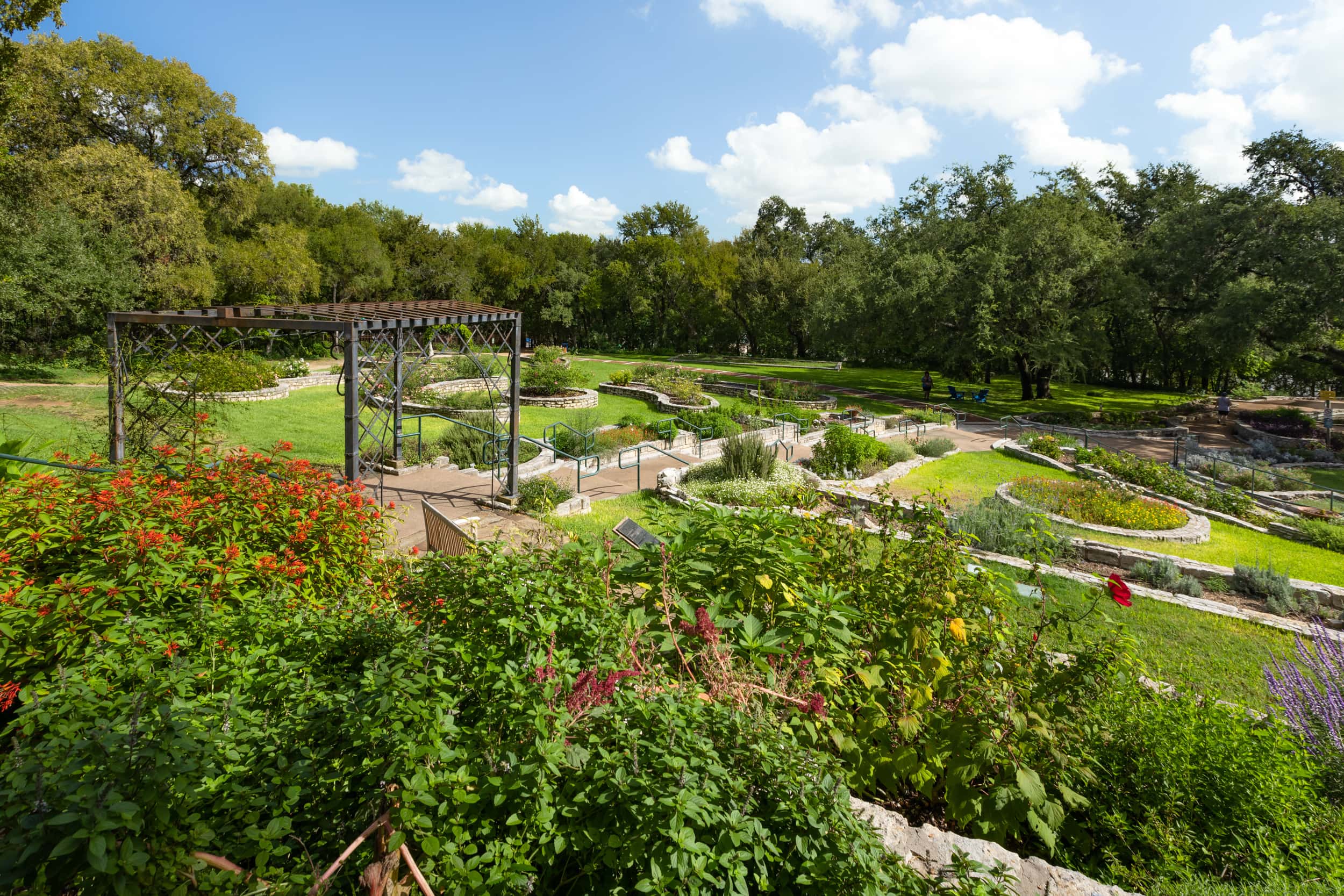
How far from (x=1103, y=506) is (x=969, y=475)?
137 inches

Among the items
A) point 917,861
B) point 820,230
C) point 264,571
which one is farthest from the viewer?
point 820,230

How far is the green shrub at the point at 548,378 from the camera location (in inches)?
921

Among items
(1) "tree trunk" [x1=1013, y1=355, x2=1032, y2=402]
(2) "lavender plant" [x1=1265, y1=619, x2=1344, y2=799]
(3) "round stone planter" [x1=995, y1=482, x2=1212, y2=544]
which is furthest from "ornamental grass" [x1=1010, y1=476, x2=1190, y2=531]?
(1) "tree trunk" [x1=1013, y1=355, x2=1032, y2=402]

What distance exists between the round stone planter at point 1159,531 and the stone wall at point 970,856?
7930mm

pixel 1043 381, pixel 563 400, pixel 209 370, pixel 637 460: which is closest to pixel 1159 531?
pixel 637 460

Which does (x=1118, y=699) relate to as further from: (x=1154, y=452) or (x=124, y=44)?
(x=124, y=44)

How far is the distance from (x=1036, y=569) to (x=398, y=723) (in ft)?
10.6

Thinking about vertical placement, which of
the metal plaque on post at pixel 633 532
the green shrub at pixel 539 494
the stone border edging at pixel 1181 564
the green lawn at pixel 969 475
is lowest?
the stone border edging at pixel 1181 564

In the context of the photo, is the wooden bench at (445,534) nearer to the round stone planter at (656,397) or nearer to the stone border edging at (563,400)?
the round stone planter at (656,397)

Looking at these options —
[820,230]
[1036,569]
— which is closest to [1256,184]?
[1036,569]

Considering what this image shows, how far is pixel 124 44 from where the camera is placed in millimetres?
27109

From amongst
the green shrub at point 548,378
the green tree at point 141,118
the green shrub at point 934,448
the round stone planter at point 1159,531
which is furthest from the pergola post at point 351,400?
the green tree at point 141,118

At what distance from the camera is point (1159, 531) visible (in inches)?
419

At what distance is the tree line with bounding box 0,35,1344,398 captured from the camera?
2172 cm
